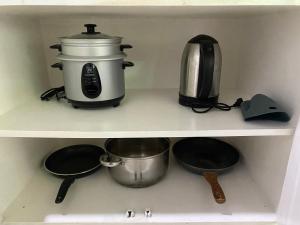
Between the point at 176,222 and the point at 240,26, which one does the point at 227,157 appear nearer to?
the point at 176,222

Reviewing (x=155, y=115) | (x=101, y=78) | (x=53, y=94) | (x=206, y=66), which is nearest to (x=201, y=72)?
(x=206, y=66)

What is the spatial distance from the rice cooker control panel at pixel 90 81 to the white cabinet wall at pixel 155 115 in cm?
7

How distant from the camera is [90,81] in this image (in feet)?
2.37

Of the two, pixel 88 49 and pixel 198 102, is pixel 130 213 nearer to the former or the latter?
pixel 198 102

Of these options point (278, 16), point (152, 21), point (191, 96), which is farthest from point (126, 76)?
point (278, 16)

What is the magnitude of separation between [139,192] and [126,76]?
1.60 feet

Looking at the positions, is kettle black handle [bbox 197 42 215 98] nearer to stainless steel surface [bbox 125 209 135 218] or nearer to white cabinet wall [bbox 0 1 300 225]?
white cabinet wall [bbox 0 1 300 225]

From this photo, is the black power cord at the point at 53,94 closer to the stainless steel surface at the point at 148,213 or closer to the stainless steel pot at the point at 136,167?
the stainless steel pot at the point at 136,167

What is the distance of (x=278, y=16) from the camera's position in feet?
2.43

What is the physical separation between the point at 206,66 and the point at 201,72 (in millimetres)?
23

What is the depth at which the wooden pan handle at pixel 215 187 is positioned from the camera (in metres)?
0.76
